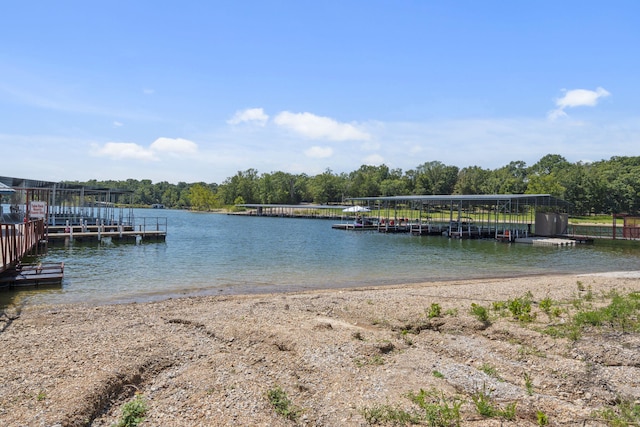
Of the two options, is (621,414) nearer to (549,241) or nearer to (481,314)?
(481,314)

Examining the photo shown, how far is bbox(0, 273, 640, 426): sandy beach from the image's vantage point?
6281 mm

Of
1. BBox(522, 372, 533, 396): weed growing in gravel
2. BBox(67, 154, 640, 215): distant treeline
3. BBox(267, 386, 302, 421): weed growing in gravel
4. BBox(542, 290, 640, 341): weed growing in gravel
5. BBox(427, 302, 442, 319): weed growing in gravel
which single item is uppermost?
BBox(67, 154, 640, 215): distant treeline

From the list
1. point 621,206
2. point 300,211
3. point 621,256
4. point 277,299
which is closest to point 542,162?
point 621,206

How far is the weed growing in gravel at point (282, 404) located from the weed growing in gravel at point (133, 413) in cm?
180

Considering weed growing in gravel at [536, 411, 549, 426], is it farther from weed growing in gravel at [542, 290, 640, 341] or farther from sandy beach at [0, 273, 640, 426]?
weed growing in gravel at [542, 290, 640, 341]

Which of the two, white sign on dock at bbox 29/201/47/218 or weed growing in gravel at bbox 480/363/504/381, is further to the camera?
white sign on dock at bbox 29/201/47/218

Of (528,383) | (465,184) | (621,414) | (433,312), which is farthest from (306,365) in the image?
(465,184)

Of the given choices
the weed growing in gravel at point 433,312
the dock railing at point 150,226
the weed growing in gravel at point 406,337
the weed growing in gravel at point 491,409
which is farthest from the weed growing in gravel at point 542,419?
the dock railing at point 150,226

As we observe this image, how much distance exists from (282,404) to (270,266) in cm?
1950

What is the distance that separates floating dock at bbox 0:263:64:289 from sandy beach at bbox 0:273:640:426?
4.89 metres

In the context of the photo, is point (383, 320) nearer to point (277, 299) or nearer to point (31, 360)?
point (277, 299)

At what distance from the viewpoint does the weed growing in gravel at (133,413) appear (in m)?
5.93

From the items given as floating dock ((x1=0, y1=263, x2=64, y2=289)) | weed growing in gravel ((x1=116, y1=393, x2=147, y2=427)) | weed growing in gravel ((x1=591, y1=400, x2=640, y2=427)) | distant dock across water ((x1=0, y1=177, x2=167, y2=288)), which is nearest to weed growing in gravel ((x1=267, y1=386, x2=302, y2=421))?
weed growing in gravel ((x1=116, y1=393, x2=147, y2=427))

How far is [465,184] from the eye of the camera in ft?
428
